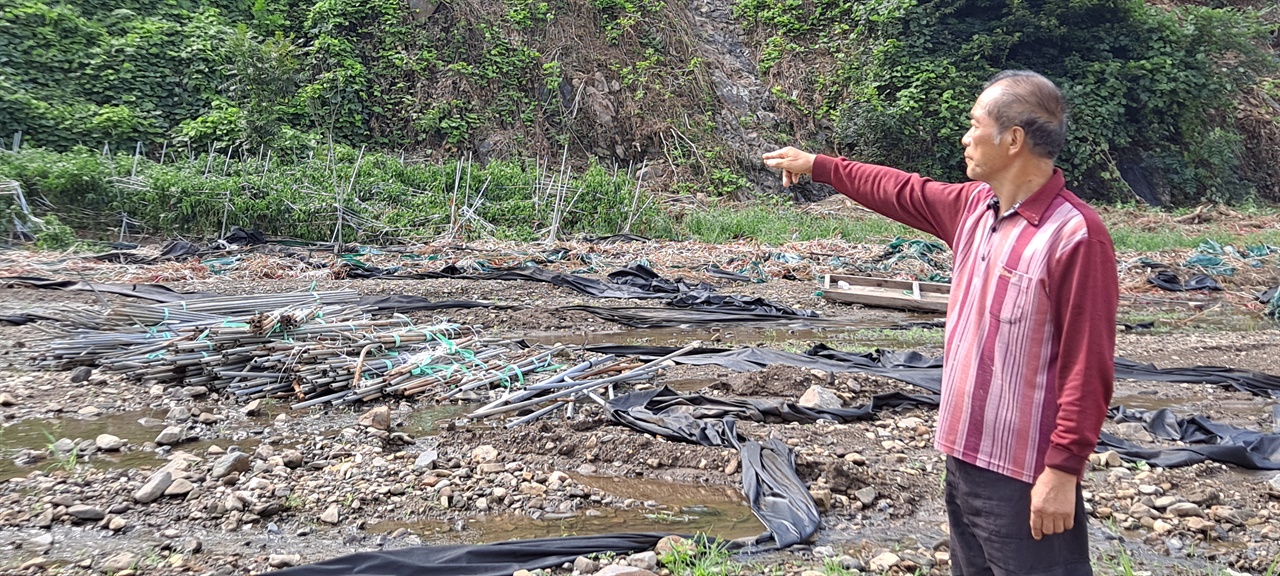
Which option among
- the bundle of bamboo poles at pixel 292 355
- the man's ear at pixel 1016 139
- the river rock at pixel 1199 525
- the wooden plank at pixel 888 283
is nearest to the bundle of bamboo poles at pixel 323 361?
Answer: the bundle of bamboo poles at pixel 292 355

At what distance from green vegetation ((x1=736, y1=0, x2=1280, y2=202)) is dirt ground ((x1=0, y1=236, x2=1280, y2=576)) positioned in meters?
11.7

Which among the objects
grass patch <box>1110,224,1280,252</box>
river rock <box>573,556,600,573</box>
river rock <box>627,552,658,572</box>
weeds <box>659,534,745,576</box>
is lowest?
river rock <box>573,556,600,573</box>

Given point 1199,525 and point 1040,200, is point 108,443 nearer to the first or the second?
point 1040,200

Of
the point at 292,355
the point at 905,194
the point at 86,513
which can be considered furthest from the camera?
the point at 292,355

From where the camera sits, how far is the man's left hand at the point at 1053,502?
147cm

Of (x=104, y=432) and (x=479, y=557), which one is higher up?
(x=479, y=557)

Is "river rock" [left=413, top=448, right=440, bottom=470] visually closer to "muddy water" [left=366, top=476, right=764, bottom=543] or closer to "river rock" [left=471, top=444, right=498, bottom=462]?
"river rock" [left=471, top=444, right=498, bottom=462]

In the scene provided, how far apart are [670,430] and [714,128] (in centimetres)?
1321

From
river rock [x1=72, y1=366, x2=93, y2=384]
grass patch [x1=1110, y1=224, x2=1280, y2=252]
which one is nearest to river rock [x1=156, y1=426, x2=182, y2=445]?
river rock [x1=72, y1=366, x2=93, y2=384]

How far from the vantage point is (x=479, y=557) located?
2.55m

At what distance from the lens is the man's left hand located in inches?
58.1

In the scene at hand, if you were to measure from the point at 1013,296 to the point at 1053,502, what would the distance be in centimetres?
38

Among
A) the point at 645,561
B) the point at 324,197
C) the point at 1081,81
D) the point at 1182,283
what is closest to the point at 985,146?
the point at 645,561

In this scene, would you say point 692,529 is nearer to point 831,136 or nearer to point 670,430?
point 670,430
